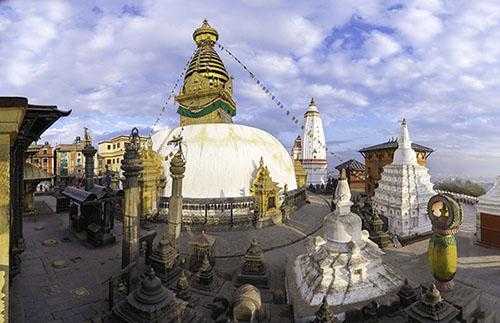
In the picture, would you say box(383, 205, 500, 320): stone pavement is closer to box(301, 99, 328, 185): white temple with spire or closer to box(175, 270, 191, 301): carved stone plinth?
box(175, 270, 191, 301): carved stone plinth

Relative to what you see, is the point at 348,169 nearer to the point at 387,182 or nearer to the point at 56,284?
the point at 387,182

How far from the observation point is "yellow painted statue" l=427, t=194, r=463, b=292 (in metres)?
6.95

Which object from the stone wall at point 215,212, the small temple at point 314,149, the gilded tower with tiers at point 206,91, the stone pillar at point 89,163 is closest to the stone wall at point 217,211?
the stone wall at point 215,212

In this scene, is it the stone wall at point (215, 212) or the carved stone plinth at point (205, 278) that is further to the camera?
the stone wall at point (215, 212)

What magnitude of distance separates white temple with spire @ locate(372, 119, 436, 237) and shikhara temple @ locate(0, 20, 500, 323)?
0.07 metres

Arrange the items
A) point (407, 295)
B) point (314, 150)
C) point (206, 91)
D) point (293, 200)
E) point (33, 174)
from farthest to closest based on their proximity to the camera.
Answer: point (314, 150), point (206, 91), point (293, 200), point (33, 174), point (407, 295)

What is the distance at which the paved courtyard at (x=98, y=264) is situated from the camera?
720 cm

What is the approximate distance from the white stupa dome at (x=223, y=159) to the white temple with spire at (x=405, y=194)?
5.68 m

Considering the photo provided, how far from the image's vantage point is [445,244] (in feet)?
22.9

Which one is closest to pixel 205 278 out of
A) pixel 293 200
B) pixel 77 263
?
pixel 77 263

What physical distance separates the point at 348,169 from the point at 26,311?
2986cm

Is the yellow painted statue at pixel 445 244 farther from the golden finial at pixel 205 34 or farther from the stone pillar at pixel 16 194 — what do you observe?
the golden finial at pixel 205 34

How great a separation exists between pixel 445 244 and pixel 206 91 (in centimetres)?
1802

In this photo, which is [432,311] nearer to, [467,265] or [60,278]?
[467,265]
